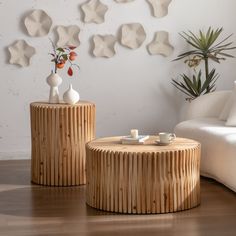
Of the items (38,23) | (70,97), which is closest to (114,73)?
(38,23)

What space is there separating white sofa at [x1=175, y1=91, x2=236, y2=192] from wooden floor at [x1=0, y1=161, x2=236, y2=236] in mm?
167

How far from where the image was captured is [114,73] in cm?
666

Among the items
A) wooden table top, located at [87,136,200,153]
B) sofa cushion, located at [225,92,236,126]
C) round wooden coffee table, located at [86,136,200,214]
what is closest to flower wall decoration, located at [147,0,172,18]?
sofa cushion, located at [225,92,236,126]

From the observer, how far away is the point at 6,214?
448 cm

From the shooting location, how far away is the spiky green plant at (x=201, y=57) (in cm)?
656

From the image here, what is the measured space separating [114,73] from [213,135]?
1633 mm

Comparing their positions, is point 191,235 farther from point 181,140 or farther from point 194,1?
point 194,1

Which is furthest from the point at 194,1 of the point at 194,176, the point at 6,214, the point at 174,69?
the point at 6,214

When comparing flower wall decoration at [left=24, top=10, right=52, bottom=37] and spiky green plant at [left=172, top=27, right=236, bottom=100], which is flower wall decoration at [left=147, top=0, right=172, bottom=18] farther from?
flower wall decoration at [left=24, top=10, right=52, bottom=37]

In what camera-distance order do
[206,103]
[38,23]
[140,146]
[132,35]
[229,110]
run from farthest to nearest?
[132,35] → [38,23] → [206,103] → [229,110] → [140,146]

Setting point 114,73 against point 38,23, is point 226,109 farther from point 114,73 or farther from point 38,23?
point 38,23

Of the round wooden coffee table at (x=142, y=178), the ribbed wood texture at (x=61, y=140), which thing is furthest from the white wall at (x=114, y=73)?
the round wooden coffee table at (x=142, y=178)

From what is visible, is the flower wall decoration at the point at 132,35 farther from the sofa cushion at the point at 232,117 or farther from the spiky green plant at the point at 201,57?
the sofa cushion at the point at 232,117

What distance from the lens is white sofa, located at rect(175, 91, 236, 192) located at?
16.5ft
